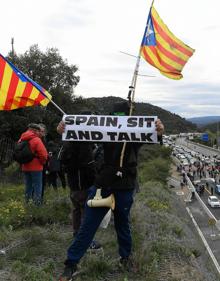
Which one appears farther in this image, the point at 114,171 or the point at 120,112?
the point at 120,112

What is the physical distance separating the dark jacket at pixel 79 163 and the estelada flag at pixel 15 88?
1227 millimetres

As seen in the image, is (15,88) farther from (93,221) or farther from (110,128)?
(93,221)

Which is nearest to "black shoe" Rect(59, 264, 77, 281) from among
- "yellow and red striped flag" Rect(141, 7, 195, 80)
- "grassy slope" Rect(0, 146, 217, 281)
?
"grassy slope" Rect(0, 146, 217, 281)

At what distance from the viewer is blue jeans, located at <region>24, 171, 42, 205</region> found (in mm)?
7672

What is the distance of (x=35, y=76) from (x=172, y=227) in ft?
117

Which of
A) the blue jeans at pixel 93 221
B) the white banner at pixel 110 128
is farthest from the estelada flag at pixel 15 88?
the blue jeans at pixel 93 221

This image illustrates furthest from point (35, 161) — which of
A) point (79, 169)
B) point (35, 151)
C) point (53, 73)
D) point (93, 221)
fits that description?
point (53, 73)

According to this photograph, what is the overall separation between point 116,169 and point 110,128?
1.61 ft

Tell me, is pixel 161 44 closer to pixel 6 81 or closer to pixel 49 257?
pixel 6 81

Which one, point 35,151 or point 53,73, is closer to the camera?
point 35,151

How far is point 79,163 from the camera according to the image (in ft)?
17.8

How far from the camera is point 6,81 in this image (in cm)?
621

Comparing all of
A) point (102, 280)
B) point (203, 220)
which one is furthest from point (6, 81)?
point (203, 220)

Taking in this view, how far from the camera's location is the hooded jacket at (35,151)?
24.3 ft
